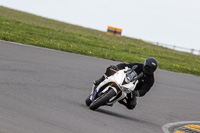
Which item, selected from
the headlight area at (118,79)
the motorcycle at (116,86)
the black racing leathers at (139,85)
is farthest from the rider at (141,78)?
the headlight area at (118,79)

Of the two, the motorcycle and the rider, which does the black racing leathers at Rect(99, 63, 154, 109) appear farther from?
the motorcycle

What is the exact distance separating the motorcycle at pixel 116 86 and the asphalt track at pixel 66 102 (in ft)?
0.98

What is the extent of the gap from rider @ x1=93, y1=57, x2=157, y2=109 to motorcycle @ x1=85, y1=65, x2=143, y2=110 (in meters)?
0.17

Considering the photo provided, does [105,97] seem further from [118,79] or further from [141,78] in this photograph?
[141,78]

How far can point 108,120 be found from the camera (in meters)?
8.53

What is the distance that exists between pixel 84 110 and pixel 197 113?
5.25m

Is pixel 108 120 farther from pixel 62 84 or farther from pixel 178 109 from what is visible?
pixel 178 109

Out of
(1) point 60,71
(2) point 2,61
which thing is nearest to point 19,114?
(2) point 2,61

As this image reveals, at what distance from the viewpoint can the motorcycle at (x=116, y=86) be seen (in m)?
8.95

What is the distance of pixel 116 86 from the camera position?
9023mm

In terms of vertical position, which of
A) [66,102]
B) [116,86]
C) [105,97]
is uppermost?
[116,86]

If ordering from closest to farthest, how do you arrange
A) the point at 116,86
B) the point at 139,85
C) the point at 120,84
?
1. the point at 120,84
2. the point at 116,86
3. the point at 139,85

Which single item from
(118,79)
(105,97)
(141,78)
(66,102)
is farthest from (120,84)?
(66,102)

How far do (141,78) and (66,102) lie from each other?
1.67 meters
